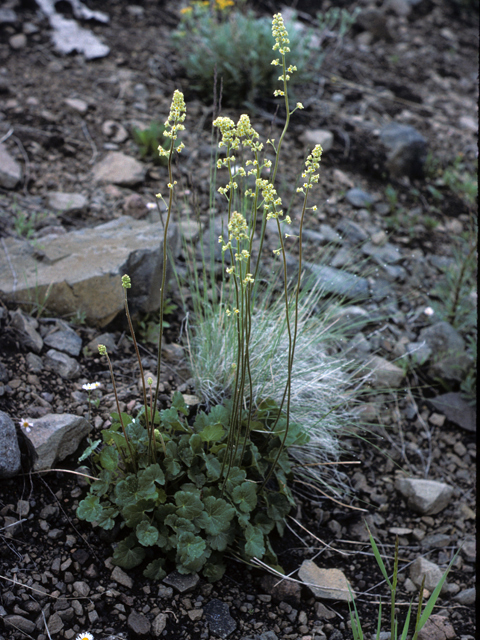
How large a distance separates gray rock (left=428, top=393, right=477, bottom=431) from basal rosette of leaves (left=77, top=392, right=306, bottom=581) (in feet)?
4.05

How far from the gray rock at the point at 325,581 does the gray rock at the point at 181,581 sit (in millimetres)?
402

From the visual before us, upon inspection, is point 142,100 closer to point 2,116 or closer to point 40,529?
point 2,116

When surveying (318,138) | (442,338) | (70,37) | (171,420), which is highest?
(70,37)

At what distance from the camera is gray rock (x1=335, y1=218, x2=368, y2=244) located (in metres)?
3.64

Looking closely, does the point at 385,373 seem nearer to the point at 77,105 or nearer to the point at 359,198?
the point at 359,198

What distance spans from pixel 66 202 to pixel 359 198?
2021mm

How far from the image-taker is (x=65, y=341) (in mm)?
2412

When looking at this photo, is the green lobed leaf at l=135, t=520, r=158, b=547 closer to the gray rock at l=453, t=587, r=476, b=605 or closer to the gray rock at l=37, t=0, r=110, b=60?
the gray rock at l=453, t=587, r=476, b=605

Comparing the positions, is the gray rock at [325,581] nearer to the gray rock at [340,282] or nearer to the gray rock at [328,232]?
the gray rock at [340,282]

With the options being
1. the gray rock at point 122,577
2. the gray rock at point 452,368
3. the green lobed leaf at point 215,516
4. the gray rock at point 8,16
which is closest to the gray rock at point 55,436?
the gray rock at point 122,577

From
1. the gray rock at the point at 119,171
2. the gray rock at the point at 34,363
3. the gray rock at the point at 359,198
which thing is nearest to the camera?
the gray rock at the point at 34,363

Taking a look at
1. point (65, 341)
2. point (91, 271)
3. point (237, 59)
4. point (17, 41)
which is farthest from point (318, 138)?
point (65, 341)

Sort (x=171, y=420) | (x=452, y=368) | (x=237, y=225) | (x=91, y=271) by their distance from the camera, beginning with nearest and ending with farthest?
(x=237, y=225)
(x=171, y=420)
(x=91, y=271)
(x=452, y=368)

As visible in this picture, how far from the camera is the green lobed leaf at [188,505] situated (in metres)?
Answer: 1.72
